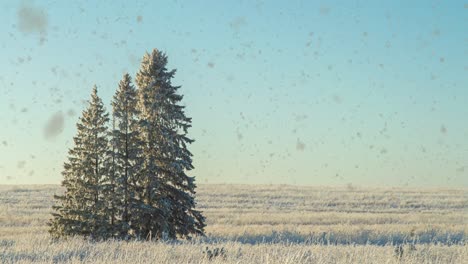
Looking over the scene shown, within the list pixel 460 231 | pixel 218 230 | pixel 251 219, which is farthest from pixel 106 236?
pixel 460 231

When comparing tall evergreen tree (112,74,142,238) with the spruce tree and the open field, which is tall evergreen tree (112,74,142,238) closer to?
the spruce tree

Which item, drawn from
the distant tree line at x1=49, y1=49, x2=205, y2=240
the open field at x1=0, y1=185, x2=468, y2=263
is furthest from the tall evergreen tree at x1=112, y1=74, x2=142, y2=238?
the open field at x1=0, y1=185, x2=468, y2=263

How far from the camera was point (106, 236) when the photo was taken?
896 inches

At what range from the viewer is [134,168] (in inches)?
910

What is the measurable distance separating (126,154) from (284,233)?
10.1m

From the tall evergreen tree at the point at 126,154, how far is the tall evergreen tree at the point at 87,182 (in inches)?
23.0

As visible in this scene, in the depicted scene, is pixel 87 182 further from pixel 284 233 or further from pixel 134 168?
pixel 284 233

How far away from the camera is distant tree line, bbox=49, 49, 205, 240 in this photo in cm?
2297

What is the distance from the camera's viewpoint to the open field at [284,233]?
12.5 metres

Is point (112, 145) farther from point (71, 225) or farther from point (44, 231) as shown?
point (44, 231)

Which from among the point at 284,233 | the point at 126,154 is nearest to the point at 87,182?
the point at 126,154

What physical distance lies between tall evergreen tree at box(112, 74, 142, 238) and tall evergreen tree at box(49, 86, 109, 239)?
1.92 ft

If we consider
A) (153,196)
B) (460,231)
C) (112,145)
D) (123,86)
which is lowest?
(460,231)

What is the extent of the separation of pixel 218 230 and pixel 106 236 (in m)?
8.03
